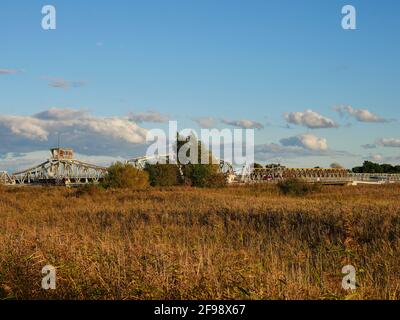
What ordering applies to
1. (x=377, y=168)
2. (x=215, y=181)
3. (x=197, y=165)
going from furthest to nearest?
(x=377, y=168) < (x=197, y=165) < (x=215, y=181)

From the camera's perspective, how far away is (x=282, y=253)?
11.6 metres

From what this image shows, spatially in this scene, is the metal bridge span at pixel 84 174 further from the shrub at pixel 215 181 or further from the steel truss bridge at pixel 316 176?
the shrub at pixel 215 181

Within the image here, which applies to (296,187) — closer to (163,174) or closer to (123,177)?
(123,177)

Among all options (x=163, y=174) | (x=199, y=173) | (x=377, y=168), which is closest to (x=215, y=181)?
(x=199, y=173)

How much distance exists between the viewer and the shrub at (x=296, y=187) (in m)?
52.3

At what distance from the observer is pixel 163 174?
251ft

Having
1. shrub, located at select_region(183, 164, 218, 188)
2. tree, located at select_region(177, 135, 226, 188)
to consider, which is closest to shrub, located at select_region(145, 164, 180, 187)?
tree, located at select_region(177, 135, 226, 188)

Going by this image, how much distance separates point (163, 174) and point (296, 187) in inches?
1086

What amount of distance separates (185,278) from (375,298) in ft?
8.58

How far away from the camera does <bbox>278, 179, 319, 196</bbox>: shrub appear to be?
172 ft

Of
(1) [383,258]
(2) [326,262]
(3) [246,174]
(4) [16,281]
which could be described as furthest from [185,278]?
(3) [246,174]

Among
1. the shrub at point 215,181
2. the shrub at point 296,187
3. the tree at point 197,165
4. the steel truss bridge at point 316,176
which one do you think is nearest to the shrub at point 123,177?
the shrub at point 215,181

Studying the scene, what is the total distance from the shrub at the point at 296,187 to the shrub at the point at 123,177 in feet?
63.2
